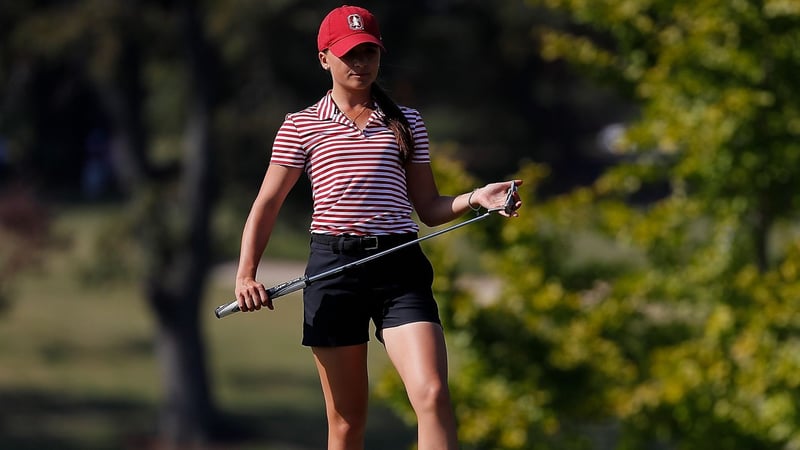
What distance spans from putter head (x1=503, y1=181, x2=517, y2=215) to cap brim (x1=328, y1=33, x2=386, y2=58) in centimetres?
58

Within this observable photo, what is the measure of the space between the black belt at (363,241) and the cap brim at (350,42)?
1.83 feet

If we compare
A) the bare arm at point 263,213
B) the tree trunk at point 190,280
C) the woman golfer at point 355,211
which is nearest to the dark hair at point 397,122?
the woman golfer at point 355,211

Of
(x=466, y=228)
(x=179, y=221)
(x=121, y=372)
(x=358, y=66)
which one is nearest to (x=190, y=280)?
(x=179, y=221)

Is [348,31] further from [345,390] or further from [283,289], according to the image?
[345,390]

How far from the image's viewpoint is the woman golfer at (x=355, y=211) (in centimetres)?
452

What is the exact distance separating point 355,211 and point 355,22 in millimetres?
573

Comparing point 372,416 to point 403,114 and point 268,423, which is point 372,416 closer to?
point 268,423

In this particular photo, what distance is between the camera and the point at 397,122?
4586 mm

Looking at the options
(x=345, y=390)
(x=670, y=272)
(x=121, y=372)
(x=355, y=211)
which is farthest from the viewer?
(x=121, y=372)

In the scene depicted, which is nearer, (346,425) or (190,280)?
(346,425)

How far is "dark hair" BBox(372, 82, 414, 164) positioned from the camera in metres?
4.55

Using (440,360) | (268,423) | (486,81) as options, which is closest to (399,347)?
(440,360)

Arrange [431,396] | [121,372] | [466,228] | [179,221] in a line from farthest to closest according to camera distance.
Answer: [121,372], [179,221], [466,228], [431,396]

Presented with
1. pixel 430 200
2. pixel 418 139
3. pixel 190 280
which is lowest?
pixel 430 200
